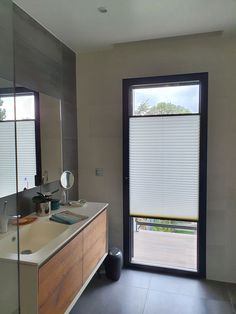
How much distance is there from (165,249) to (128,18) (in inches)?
103

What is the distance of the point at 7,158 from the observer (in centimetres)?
186

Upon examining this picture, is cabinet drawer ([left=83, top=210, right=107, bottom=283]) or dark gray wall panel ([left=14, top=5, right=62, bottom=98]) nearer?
dark gray wall panel ([left=14, top=5, right=62, bottom=98])

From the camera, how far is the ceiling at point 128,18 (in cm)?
195

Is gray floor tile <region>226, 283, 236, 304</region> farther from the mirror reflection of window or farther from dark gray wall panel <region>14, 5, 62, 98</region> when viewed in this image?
dark gray wall panel <region>14, 5, 62, 98</region>

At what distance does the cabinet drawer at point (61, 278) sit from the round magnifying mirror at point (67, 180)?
0.81 metres

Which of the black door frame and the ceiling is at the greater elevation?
the ceiling

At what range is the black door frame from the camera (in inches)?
103

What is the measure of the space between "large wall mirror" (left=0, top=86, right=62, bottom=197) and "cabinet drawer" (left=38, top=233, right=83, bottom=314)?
675 millimetres

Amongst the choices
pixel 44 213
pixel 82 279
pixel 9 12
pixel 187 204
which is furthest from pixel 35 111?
pixel 187 204

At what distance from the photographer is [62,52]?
8.83 feet

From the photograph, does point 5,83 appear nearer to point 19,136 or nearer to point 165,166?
point 19,136

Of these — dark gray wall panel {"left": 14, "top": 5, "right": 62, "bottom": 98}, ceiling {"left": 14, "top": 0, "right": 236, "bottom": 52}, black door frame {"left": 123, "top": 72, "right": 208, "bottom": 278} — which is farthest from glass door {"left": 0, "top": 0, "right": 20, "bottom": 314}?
black door frame {"left": 123, "top": 72, "right": 208, "bottom": 278}

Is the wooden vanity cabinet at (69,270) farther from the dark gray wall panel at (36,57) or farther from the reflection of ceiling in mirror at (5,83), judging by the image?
the dark gray wall panel at (36,57)

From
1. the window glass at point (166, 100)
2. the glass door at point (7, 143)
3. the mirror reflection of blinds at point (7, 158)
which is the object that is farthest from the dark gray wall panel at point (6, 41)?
the window glass at point (166, 100)
